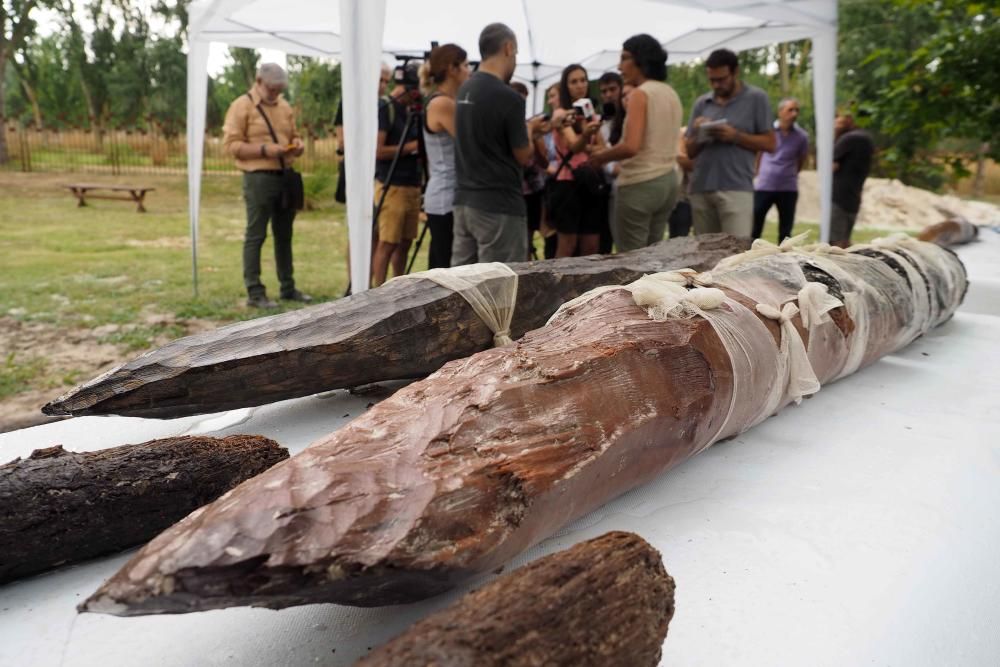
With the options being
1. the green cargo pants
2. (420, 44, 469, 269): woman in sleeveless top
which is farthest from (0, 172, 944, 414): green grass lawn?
(420, 44, 469, 269): woman in sleeveless top

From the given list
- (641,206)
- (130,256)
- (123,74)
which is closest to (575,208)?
(641,206)

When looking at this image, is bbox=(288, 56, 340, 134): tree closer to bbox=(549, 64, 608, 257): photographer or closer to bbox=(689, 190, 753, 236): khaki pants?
bbox=(549, 64, 608, 257): photographer

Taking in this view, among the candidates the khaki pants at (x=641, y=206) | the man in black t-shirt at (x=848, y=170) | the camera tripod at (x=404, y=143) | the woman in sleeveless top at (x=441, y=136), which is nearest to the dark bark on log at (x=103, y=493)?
the woman in sleeveless top at (x=441, y=136)

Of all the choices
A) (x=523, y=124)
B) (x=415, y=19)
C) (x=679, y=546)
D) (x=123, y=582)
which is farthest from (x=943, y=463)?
(x=415, y=19)

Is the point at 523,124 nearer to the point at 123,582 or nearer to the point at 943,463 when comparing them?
the point at 943,463

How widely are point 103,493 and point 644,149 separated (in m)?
3.17

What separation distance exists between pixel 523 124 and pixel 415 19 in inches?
131

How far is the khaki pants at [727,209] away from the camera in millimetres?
4000

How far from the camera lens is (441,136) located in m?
3.58

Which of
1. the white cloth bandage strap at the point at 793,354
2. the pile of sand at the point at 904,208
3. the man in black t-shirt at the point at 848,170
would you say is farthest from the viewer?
the pile of sand at the point at 904,208

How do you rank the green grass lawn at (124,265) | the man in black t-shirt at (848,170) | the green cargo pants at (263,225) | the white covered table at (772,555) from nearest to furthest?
the white covered table at (772,555) < the green grass lawn at (124,265) < the green cargo pants at (263,225) < the man in black t-shirt at (848,170)

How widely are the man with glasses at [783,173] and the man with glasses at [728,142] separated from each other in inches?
58.8

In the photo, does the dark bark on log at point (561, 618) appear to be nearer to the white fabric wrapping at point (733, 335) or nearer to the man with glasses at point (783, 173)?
the white fabric wrapping at point (733, 335)

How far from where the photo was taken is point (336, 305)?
74.6 inches
